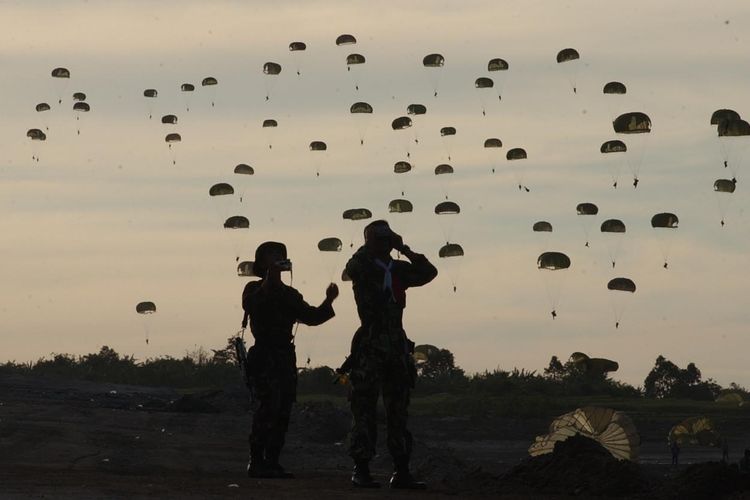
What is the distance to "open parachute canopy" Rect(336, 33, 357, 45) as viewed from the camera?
2291 inches

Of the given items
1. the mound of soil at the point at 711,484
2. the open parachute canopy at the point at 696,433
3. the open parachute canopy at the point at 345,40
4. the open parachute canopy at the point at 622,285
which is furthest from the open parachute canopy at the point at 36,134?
the mound of soil at the point at 711,484

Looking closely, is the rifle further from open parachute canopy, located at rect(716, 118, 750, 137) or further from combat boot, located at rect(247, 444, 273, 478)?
open parachute canopy, located at rect(716, 118, 750, 137)

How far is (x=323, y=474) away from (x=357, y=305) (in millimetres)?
3621

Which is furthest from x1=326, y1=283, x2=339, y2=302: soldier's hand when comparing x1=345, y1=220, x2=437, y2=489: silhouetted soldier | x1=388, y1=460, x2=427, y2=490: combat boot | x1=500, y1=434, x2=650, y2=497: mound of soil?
x1=500, y1=434, x2=650, y2=497: mound of soil

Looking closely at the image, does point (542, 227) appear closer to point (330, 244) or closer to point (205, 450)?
point (330, 244)

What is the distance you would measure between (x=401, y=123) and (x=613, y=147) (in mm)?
10253

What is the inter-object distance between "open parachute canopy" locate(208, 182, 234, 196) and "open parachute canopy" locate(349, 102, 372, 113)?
5.75 metres

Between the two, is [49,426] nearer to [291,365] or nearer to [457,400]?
[291,365]

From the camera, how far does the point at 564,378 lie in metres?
63.7

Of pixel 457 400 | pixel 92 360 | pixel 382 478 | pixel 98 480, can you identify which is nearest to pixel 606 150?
pixel 457 400

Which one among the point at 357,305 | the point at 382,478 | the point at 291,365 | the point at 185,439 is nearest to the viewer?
the point at 357,305

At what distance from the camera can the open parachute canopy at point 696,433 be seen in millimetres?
30027

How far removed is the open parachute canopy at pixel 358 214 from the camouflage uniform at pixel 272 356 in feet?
125

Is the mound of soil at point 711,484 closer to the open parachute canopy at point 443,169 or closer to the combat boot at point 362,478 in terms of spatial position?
the combat boot at point 362,478
